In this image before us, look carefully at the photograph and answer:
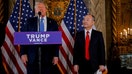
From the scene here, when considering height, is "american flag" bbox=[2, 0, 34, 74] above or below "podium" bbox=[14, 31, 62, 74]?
below

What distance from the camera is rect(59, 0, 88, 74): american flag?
7758 mm

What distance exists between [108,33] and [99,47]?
13.1 ft

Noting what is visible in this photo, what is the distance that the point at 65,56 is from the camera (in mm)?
7777

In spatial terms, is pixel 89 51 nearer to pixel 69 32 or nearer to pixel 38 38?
pixel 38 38

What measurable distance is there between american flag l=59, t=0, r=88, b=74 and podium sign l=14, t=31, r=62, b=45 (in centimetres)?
245

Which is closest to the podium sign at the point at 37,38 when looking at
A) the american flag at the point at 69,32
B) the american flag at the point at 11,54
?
the american flag at the point at 69,32

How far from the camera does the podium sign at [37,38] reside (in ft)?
17.3

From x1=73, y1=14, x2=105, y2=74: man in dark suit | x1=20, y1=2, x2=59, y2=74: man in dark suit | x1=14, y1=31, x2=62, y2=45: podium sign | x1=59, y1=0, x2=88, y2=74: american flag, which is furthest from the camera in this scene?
x1=59, y1=0, x2=88, y2=74: american flag

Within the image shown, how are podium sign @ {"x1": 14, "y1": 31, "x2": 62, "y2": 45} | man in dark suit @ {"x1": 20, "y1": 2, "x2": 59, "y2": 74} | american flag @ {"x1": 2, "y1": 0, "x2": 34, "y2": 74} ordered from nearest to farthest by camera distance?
podium sign @ {"x1": 14, "y1": 31, "x2": 62, "y2": 45}, man in dark suit @ {"x1": 20, "y1": 2, "x2": 59, "y2": 74}, american flag @ {"x1": 2, "y1": 0, "x2": 34, "y2": 74}

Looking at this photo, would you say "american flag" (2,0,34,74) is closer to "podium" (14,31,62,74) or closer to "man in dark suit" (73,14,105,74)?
"man in dark suit" (73,14,105,74)

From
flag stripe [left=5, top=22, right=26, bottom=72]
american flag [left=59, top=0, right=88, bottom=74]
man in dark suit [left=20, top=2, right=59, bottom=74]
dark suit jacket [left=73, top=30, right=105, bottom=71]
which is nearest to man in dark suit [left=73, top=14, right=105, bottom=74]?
dark suit jacket [left=73, top=30, right=105, bottom=71]

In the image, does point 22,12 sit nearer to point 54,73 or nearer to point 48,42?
point 54,73

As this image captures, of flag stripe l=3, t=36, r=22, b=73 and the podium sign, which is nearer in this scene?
the podium sign

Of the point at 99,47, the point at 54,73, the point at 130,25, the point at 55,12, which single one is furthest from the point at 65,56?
the point at 130,25
